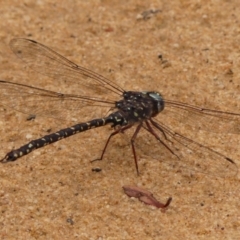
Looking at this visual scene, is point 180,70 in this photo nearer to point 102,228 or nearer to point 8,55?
point 8,55

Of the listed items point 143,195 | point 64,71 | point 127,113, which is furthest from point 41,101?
point 143,195

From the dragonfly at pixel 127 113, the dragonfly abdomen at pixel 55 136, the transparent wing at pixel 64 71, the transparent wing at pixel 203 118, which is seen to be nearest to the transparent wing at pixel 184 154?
the dragonfly at pixel 127 113

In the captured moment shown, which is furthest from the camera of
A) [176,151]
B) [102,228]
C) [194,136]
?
[194,136]

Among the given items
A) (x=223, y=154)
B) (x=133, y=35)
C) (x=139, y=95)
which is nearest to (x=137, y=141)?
(x=139, y=95)

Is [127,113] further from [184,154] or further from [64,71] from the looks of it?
[64,71]

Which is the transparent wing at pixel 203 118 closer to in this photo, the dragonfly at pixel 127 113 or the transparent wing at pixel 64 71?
the dragonfly at pixel 127 113

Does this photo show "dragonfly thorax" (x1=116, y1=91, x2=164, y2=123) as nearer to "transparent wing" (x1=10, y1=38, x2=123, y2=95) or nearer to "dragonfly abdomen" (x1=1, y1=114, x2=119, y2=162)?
"dragonfly abdomen" (x1=1, y1=114, x2=119, y2=162)

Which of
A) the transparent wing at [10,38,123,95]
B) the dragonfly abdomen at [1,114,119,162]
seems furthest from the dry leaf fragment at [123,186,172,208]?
the transparent wing at [10,38,123,95]
